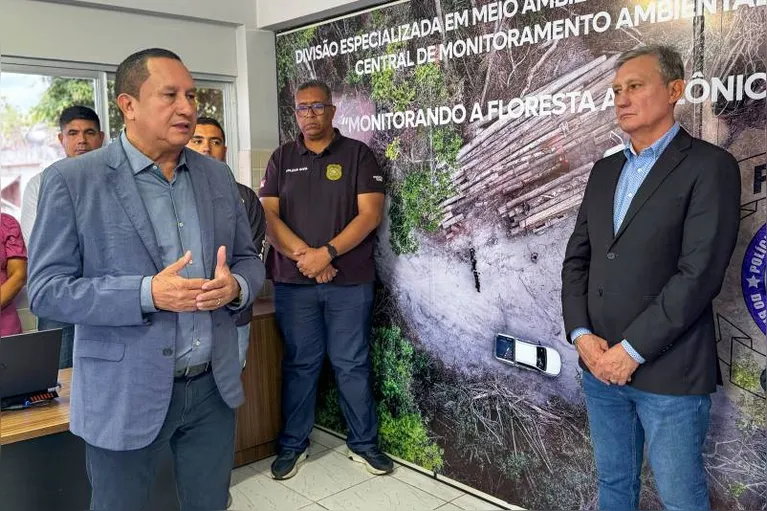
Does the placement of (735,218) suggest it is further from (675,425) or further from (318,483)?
(318,483)

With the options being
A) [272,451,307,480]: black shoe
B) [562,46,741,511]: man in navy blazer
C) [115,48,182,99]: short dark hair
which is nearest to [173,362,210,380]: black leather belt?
[115,48,182,99]: short dark hair

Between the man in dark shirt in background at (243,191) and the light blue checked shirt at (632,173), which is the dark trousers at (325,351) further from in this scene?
the light blue checked shirt at (632,173)

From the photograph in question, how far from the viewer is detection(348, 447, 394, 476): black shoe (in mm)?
3256

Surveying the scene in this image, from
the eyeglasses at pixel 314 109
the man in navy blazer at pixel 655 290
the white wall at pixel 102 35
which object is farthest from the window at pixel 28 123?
the man in navy blazer at pixel 655 290

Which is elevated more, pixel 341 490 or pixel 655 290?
pixel 655 290

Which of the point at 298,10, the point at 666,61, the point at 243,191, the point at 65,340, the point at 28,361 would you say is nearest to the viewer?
the point at 666,61

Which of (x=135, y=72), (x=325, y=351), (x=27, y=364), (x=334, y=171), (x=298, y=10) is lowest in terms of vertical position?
(x=325, y=351)

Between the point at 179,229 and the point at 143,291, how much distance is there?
213 mm

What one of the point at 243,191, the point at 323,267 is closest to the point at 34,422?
the point at 243,191

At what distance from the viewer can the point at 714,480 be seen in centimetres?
222

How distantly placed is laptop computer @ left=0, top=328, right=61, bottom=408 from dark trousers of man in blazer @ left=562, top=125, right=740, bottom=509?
1.77 metres

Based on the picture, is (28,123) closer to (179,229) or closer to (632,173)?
(179,229)

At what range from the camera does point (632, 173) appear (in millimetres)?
2004

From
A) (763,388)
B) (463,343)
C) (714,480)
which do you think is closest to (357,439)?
(463,343)
